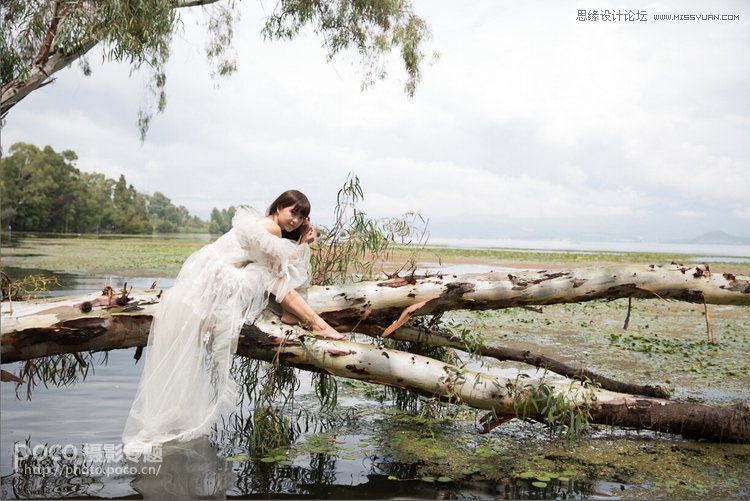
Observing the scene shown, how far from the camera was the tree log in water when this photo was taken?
151 inches

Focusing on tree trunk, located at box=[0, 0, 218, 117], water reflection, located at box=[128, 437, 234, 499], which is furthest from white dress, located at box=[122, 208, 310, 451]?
tree trunk, located at box=[0, 0, 218, 117]

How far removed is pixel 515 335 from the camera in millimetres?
8398

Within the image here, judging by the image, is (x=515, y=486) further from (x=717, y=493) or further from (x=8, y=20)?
(x=8, y=20)

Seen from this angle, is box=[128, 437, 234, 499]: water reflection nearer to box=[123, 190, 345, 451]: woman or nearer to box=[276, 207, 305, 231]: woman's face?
box=[123, 190, 345, 451]: woman


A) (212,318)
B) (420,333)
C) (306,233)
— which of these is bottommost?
(420,333)

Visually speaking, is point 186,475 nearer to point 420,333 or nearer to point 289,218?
point 289,218

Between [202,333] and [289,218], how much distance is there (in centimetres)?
94

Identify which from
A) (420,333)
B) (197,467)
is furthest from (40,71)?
(197,467)

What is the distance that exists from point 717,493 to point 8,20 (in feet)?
32.7

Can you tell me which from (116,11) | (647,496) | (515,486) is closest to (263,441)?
(515,486)

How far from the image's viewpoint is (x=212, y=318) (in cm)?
391

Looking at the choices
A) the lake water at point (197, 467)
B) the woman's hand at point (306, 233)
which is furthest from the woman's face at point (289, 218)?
the lake water at point (197, 467)
